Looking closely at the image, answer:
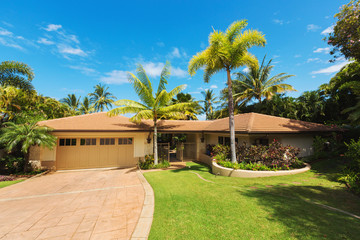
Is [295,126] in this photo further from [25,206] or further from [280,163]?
[25,206]

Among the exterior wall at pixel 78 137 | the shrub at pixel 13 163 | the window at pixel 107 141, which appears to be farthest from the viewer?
the window at pixel 107 141

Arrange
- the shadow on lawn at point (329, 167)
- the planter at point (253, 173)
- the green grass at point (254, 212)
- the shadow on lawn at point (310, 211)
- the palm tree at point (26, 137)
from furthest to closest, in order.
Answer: the palm tree at point (26, 137), the planter at point (253, 173), the shadow on lawn at point (329, 167), the green grass at point (254, 212), the shadow on lawn at point (310, 211)

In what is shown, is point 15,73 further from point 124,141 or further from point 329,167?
point 329,167

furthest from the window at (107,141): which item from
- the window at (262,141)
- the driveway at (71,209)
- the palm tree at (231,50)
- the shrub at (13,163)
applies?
the window at (262,141)

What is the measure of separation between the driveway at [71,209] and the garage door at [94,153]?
2955 millimetres

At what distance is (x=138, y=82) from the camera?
11297 mm

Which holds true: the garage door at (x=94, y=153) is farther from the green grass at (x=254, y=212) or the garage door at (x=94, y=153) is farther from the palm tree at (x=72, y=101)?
the palm tree at (x=72, y=101)

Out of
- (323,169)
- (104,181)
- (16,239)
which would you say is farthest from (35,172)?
(323,169)

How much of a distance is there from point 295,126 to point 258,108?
11.2m

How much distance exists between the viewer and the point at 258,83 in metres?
23.9

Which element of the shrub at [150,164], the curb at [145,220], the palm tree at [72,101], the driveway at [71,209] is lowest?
the driveway at [71,209]

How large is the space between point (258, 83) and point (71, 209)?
26.3 m

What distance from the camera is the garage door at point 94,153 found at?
11.6 metres

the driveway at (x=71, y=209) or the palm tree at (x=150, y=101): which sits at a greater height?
the palm tree at (x=150, y=101)
